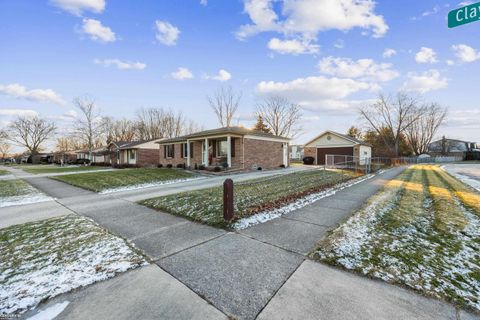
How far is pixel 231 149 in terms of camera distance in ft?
56.1

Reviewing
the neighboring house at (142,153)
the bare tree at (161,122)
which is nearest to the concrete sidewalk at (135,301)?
the neighboring house at (142,153)

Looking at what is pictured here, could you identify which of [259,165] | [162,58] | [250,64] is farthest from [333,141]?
[162,58]

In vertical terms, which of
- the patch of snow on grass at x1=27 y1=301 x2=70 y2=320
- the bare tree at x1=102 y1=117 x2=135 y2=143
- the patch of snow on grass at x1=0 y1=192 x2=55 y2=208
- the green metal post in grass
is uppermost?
the bare tree at x1=102 y1=117 x2=135 y2=143

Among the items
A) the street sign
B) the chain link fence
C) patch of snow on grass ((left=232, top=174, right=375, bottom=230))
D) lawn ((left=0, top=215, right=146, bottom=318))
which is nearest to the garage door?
the chain link fence

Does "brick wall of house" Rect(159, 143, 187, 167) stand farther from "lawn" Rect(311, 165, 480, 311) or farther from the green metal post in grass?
"lawn" Rect(311, 165, 480, 311)

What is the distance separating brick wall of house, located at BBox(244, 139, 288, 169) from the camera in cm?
1722

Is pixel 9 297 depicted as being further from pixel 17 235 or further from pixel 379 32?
pixel 379 32

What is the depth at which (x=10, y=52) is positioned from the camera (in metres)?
10.3

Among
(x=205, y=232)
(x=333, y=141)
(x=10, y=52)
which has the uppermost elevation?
(x=10, y=52)

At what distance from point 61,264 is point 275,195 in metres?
5.73

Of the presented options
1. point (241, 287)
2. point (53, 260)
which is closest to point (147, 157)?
point (53, 260)

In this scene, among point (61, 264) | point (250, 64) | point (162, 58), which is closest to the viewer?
point (61, 264)

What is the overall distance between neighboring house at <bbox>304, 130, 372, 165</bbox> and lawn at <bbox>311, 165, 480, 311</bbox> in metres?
21.1

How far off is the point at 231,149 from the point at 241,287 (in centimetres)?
1487
